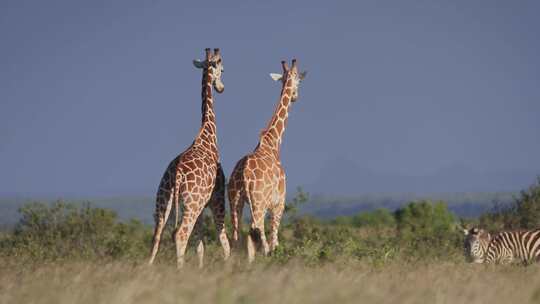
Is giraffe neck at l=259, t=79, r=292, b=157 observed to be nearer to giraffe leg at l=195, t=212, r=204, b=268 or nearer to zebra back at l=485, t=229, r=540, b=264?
giraffe leg at l=195, t=212, r=204, b=268

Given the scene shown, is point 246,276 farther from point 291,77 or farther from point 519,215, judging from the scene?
point 519,215

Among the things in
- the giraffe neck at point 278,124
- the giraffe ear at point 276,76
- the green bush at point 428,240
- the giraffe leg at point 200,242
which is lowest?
the green bush at point 428,240

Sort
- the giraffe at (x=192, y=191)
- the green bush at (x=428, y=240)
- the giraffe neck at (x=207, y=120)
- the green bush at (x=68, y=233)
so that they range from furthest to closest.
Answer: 1. the green bush at (x=428, y=240)
2. the green bush at (x=68, y=233)
3. the giraffe neck at (x=207, y=120)
4. the giraffe at (x=192, y=191)

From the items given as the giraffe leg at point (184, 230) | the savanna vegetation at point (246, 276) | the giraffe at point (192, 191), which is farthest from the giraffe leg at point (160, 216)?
the savanna vegetation at point (246, 276)

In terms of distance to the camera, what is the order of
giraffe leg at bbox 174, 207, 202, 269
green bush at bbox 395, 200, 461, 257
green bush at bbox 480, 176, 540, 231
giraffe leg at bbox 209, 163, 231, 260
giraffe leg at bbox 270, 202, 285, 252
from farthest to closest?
1. green bush at bbox 480, 176, 540, 231
2. green bush at bbox 395, 200, 461, 257
3. giraffe leg at bbox 209, 163, 231, 260
4. giraffe leg at bbox 270, 202, 285, 252
5. giraffe leg at bbox 174, 207, 202, 269

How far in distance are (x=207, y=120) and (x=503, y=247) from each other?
16.0ft

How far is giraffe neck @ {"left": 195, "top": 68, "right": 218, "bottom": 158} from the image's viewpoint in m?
13.3

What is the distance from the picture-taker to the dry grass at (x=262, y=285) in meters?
7.39

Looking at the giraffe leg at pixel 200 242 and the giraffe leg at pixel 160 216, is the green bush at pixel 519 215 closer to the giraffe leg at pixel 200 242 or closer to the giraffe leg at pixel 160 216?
the giraffe leg at pixel 200 242

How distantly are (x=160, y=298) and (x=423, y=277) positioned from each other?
11.3 feet

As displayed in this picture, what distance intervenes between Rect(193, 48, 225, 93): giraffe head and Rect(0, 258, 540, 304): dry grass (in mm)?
3591

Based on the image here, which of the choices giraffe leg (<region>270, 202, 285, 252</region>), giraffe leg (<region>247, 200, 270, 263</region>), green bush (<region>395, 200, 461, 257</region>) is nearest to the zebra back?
green bush (<region>395, 200, 461, 257</region>)

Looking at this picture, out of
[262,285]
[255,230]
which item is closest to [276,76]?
[255,230]

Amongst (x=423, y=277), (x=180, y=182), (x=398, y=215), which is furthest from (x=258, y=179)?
(x=398, y=215)
